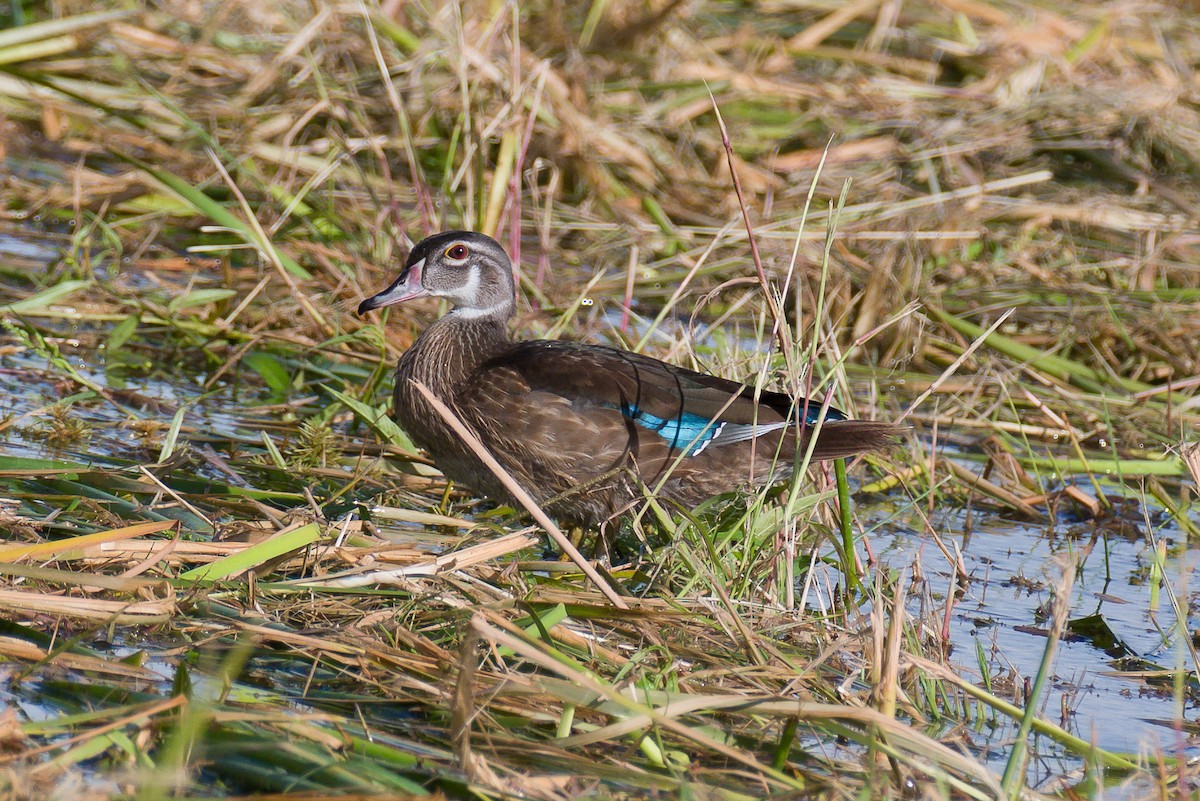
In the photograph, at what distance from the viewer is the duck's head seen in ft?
16.3

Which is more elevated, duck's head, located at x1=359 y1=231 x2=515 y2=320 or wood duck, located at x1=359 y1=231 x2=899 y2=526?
duck's head, located at x1=359 y1=231 x2=515 y2=320

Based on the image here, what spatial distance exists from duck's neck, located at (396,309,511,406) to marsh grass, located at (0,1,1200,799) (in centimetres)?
27

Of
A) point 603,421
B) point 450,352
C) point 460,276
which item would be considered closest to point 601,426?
point 603,421

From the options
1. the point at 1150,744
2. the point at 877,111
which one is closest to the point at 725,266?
the point at 877,111

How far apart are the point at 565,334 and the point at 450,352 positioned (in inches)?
47.7

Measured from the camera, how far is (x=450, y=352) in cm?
483

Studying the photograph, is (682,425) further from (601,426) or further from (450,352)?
(450,352)

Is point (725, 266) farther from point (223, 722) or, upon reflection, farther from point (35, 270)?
point (223, 722)

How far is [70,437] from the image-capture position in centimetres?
468

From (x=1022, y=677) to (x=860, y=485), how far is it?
5.27 feet

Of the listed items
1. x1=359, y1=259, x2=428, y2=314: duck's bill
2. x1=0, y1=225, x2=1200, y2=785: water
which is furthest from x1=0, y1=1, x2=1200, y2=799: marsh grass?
x1=359, y1=259, x2=428, y2=314: duck's bill

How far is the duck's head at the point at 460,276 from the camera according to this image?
496cm

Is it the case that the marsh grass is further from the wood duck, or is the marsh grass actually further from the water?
the wood duck

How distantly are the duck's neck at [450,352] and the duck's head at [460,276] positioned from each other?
6cm
